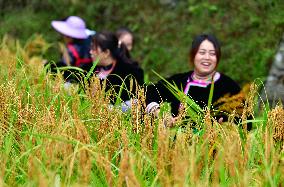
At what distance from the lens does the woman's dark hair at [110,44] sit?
4832mm

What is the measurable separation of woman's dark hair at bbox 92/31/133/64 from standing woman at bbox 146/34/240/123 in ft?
3.09

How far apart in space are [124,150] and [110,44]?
2.11m

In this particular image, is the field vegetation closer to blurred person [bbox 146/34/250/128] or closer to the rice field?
the rice field

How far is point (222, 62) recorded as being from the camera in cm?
693

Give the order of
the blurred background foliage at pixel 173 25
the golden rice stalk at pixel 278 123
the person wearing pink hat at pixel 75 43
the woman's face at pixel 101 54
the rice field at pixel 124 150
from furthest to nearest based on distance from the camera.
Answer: the blurred background foliage at pixel 173 25, the person wearing pink hat at pixel 75 43, the woman's face at pixel 101 54, the golden rice stalk at pixel 278 123, the rice field at pixel 124 150

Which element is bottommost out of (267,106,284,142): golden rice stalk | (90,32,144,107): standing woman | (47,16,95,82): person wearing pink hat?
(47,16,95,82): person wearing pink hat

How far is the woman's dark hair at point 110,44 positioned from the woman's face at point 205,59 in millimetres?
1019

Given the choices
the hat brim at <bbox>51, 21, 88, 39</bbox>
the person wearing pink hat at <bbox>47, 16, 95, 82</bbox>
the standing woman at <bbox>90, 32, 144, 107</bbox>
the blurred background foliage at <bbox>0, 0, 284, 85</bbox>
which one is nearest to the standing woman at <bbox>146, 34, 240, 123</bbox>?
the standing woman at <bbox>90, 32, 144, 107</bbox>

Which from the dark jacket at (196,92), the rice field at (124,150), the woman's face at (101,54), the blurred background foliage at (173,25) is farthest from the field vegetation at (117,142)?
the blurred background foliage at (173,25)

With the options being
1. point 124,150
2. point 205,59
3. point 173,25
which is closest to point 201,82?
point 205,59

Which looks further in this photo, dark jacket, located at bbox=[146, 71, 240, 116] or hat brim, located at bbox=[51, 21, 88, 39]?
hat brim, located at bbox=[51, 21, 88, 39]

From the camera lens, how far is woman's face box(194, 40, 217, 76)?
3961mm

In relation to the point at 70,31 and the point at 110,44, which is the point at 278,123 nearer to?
the point at 110,44

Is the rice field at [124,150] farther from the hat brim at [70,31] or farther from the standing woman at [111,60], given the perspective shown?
the hat brim at [70,31]
